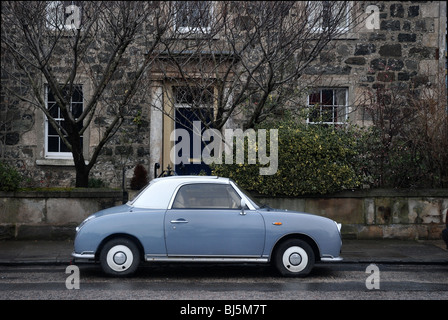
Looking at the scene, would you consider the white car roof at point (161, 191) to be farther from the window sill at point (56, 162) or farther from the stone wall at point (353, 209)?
the window sill at point (56, 162)

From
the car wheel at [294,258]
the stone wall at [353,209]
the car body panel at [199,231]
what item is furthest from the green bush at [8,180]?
the car wheel at [294,258]

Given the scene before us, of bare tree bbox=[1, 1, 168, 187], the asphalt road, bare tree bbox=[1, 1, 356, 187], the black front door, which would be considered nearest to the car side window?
Result: the asphalt road

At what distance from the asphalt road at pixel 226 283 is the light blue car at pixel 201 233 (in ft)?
1.02

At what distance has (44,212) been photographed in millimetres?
13281

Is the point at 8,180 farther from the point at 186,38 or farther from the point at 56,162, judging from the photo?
the point at 186,38

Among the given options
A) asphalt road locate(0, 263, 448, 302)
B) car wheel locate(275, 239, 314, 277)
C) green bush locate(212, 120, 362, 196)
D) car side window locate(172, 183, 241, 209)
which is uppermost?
green bush locate(212, 120, 362, 196)

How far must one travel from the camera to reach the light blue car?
31.0 ft

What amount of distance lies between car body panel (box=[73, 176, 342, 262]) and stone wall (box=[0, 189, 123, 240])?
12.3ft

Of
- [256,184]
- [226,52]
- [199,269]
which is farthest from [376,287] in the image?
[226,52]

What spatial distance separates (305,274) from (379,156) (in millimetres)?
5174

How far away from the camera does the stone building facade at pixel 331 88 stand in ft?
55.2

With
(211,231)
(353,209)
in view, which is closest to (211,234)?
(211,231)

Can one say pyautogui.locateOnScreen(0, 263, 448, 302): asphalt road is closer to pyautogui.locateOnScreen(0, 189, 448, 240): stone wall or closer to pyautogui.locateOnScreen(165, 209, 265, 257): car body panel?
pyautogui.locateOnScreen(165, 209, 265, 257): car body panel

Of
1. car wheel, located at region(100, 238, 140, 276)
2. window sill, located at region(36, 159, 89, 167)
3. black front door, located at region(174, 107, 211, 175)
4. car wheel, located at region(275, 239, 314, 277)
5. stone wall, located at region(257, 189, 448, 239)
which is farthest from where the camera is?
black front door, located at region(174, 107, 211, 175)
